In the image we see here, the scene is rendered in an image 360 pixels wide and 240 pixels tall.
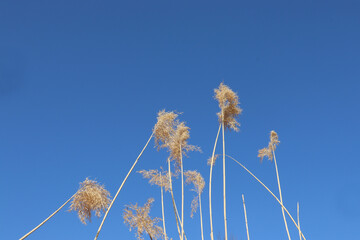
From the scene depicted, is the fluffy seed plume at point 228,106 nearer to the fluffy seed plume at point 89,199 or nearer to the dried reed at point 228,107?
the dried reed at point 228,107

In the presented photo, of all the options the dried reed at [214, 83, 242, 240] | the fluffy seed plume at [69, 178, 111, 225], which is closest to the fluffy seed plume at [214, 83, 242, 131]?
the dried reed at [214, 83, 242, 240]

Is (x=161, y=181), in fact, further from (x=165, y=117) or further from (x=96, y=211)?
(x=96, y=211)

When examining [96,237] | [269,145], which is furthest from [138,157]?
[269,145]

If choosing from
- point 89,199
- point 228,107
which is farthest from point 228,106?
point 89,199

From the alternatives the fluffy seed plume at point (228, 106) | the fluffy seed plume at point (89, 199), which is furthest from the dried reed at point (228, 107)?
the fluffy seed plume at point (89, 199)

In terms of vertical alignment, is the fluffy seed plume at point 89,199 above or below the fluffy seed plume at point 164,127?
below

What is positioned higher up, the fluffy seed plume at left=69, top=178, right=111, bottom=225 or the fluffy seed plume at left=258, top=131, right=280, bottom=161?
the fluffy seed plume at left=258, top=131, right=280, bottom=161

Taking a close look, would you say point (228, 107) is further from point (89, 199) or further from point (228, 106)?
point (89, 199)

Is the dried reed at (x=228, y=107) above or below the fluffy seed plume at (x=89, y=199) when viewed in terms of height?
above

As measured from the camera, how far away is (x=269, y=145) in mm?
7414

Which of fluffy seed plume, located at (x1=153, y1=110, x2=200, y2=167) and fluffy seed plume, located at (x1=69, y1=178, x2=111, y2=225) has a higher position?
fluffy seed plume, located at (x1=153, y1=110, x2=200, y2=167)

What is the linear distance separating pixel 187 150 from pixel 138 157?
1838mm

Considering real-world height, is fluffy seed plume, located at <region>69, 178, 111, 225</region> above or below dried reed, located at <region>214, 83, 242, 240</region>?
below

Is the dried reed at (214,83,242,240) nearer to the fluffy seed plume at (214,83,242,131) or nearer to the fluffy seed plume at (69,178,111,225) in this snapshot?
the fluffy seed plume at (214,83,242,131)
